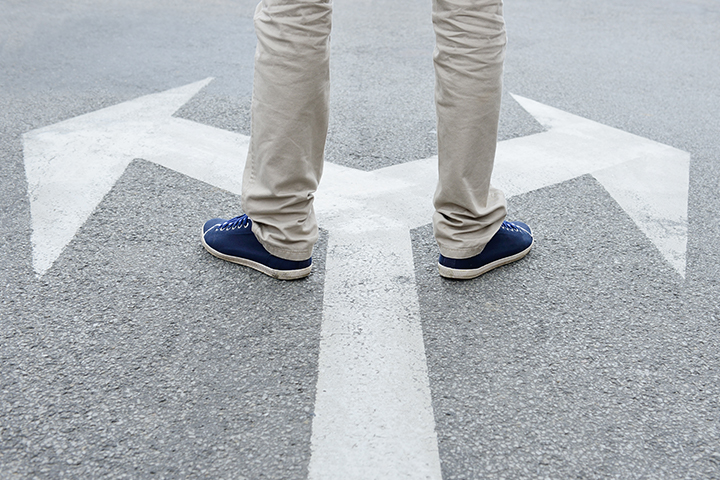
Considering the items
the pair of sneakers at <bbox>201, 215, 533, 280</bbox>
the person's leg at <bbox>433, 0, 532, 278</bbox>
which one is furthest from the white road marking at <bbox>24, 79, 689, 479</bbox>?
the person's leg at <bbox>433, 0, 532, 278</bbox>

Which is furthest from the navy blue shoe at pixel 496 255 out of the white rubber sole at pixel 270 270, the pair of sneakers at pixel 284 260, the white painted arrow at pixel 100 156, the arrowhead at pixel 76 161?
the arrowhead at pixel 76 161

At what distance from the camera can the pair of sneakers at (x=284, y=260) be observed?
202 centimetres

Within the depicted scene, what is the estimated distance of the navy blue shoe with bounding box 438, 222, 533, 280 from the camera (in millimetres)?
2043

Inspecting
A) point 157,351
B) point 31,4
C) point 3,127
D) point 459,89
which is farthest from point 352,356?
point 31,4

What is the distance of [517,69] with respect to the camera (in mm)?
4387

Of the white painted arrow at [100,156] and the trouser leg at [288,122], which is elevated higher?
the trouser leg at [288,122]

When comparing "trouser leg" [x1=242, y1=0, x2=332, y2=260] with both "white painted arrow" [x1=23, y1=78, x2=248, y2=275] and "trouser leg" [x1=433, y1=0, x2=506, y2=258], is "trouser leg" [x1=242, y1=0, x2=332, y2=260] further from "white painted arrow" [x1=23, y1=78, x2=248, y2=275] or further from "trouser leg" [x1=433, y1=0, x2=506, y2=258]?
"white painted arrow" [x1=23, y1=78, x2=248, y2=275]

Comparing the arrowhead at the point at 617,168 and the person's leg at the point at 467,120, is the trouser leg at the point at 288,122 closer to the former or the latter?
the person's leg at the point at 467,120

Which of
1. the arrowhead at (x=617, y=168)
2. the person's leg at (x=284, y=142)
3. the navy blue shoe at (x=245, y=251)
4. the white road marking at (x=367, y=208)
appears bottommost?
the arrowhead at (x=617, y=168)

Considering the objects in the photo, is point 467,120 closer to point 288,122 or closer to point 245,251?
point 288,122

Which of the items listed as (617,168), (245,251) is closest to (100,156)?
(245,251)

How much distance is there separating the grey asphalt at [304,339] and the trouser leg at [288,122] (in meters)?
0.18

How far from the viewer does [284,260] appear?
6.55 feet

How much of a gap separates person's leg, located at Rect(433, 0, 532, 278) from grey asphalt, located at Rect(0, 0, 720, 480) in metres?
0.16
